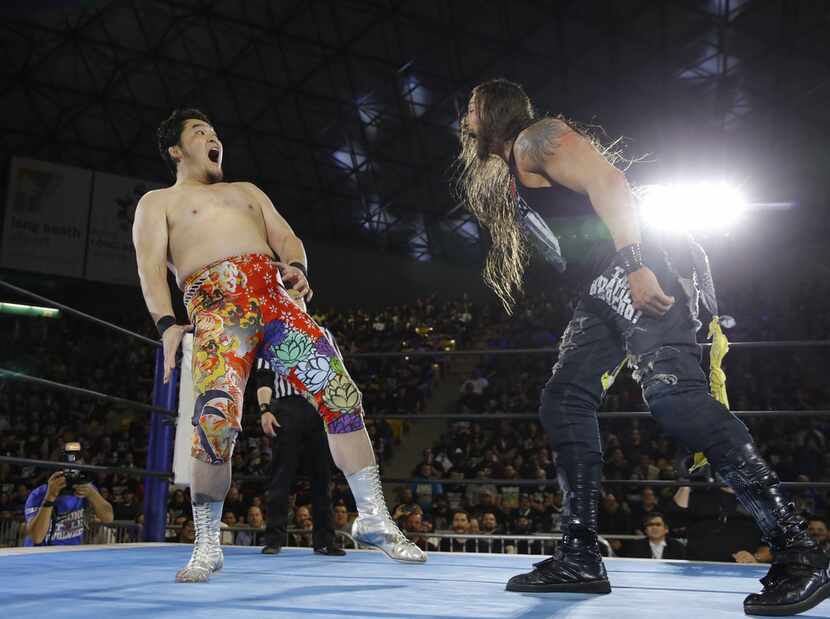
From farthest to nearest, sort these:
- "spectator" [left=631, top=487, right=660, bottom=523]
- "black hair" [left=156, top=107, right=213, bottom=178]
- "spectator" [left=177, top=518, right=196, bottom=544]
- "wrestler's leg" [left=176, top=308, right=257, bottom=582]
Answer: "spectator" [left=177, top=518, right=196, bottom=544] < "spectator" [left=631, top=487, right=660, bottom=523] < "black hair" [left=156, top=107, right=213, bottom=178] < "wrestler's leg" [left=176, top=308, right=257, bottom=582]

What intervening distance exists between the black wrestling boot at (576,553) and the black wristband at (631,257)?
0.43 metres

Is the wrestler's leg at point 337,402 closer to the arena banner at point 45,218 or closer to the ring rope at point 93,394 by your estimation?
the ring rope at point 93,394

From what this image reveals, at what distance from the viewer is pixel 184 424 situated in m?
3.00

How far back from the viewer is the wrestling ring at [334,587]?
1.30 meters

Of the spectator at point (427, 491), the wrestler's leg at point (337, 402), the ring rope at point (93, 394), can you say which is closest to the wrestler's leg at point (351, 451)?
the wrestler's leg at point (337, 402)

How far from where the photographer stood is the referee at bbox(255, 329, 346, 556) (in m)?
2.91

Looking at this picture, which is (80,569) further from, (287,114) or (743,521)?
(287,114)

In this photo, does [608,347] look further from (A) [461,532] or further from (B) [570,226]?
(A) [461,532]

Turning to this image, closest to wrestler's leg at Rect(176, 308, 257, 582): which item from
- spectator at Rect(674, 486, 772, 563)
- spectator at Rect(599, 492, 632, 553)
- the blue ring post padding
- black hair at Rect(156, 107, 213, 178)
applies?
black hair at Rect(156, 107, 213, 178)

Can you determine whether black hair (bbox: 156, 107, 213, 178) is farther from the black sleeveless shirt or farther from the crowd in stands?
the crowd in stands

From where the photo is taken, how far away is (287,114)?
47.3 ft

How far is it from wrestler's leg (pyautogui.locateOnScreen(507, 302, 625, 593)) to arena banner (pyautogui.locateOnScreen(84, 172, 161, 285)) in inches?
457

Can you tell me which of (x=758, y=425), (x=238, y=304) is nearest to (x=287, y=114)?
(x=758, y=425)

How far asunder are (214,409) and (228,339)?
0.16m
